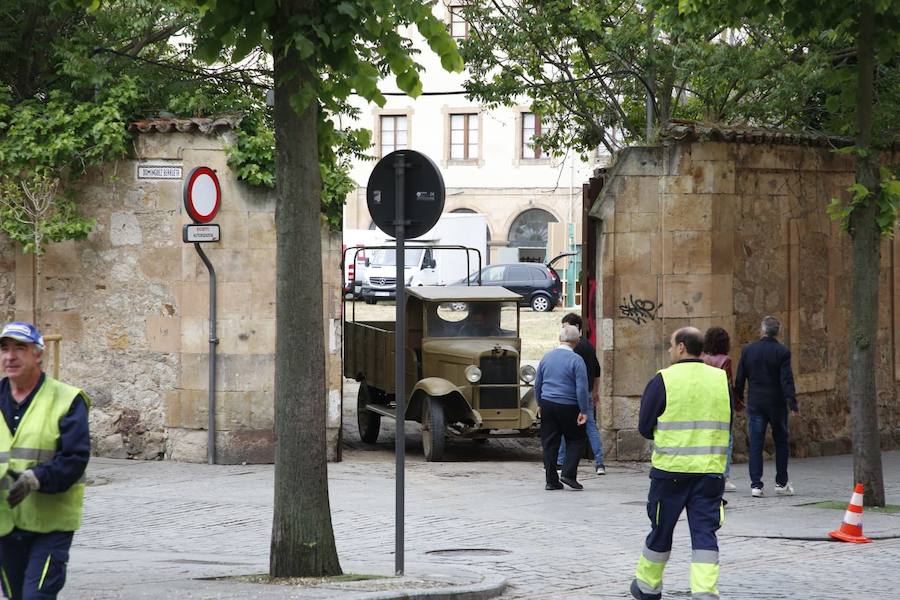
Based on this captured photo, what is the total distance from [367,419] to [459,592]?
994 cm

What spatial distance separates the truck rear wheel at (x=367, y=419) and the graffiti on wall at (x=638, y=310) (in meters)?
3.83

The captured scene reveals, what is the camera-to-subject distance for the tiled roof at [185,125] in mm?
15234

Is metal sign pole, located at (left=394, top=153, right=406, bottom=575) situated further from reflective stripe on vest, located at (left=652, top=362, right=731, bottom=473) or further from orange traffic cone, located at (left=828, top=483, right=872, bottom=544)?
orange traffic cone, located at (left=828, top=483, right=872, bottom=544)

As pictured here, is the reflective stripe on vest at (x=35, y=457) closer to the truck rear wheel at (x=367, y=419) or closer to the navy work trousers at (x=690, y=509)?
the navy work trousers at (x=690, y=509)

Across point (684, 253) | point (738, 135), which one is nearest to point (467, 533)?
point (684, 253)

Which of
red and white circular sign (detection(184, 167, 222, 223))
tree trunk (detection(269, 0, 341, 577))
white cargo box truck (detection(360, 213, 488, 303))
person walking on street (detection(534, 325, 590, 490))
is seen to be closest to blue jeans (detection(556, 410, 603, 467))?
person walking on street (detection(534, 325, 590, 490))

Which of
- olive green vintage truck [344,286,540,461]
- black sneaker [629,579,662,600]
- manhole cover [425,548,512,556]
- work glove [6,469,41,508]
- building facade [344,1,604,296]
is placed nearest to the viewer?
work glove [6,469,41,508]

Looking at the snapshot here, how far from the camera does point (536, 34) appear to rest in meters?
20.8

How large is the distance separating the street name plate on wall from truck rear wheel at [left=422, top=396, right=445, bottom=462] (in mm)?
3810

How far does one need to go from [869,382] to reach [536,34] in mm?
9392

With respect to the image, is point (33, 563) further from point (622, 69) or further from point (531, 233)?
point (531, 233)

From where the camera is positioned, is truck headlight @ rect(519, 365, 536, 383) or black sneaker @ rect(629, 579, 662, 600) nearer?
black sneaker @ rect(629, 579, 662, 600)

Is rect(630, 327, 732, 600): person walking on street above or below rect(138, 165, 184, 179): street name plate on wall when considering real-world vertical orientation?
below

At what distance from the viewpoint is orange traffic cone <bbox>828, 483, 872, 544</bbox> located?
11.2 meters
